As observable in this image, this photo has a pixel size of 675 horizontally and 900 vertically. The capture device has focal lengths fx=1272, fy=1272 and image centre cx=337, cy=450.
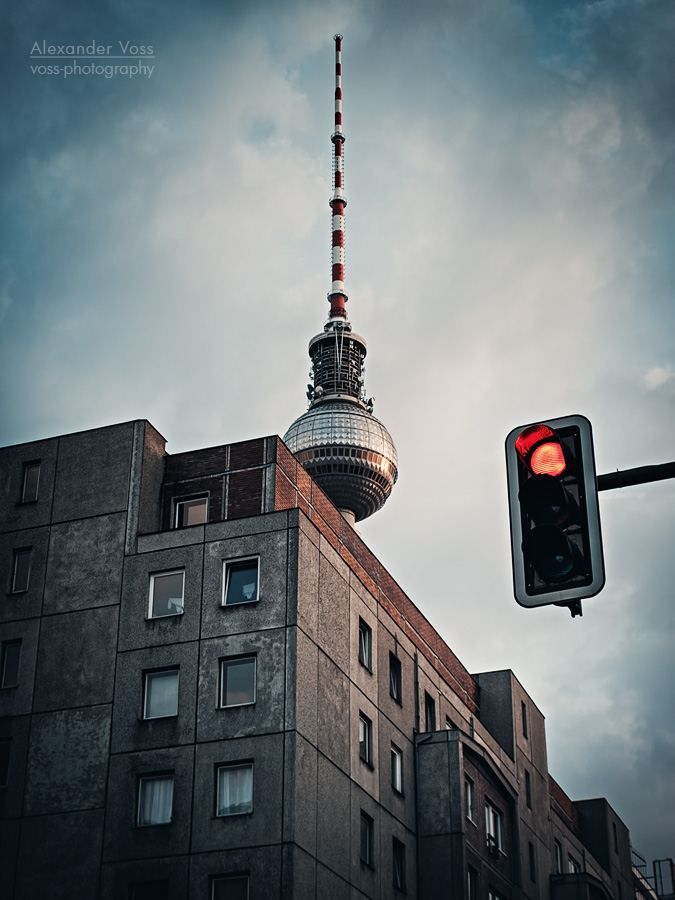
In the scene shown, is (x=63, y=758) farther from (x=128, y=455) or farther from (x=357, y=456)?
(x=357, y=456)

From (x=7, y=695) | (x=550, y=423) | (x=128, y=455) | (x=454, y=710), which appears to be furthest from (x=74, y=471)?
(x=550, y=423)

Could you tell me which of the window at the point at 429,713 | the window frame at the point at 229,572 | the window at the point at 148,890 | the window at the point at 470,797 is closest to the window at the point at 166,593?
the window frame at the point at 229,572

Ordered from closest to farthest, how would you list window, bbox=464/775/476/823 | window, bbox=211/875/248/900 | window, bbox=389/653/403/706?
window, bbox=211/875/248/900, window, bbox=464/775/476/823, window, bbox=389/653/403/706

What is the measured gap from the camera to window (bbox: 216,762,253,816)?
41875 millimetres

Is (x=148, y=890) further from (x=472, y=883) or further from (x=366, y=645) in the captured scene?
(x=472, y=883)

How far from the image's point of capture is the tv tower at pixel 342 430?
428 feet

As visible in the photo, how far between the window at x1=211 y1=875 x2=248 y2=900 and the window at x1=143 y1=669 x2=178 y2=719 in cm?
598

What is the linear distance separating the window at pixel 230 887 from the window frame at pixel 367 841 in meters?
7.02

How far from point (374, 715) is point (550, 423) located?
42025mm

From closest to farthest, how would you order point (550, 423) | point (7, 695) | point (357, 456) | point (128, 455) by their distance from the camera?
point (550, 423) → point (7, 695) → point (128, 455) → point (357, 456)

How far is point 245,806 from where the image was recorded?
137ft

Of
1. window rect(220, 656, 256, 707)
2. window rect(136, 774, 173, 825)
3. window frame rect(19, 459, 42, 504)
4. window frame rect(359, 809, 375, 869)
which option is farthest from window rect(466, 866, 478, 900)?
window frame rect(19, 459, 42, 504)

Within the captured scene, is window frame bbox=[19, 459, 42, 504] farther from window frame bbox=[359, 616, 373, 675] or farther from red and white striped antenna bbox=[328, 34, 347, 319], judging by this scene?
red and white striped antenna bbox=[328, 34, 347, 319]

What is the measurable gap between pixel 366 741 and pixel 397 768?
10.7ft
